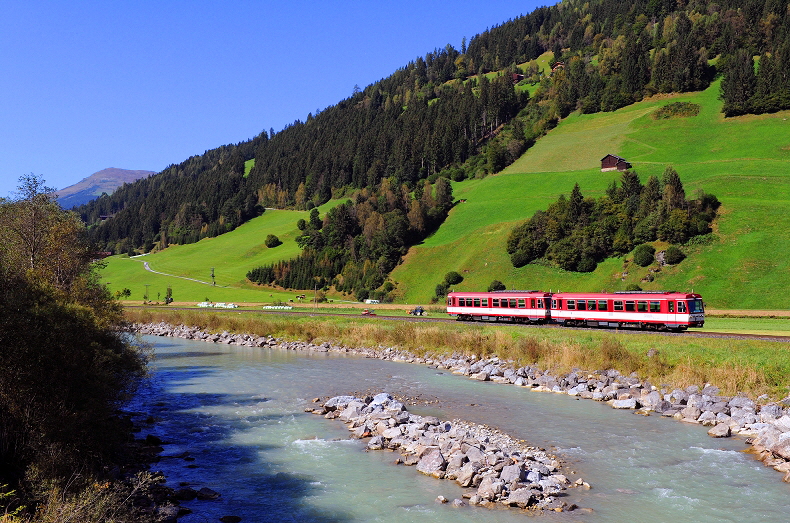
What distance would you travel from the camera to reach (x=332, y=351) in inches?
1911

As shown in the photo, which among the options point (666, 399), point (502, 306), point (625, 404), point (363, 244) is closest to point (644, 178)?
point (363, 244)

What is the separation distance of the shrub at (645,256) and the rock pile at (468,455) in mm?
55961

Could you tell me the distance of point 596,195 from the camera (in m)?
98.6

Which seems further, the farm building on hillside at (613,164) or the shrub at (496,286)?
the farm building on hillside at (613,164)

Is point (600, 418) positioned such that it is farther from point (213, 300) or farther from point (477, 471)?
point (213, 300)

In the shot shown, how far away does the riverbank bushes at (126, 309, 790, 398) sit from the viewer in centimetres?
2585

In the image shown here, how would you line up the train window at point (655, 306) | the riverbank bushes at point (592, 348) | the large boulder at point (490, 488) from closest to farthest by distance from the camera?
the large boulder at point (490, 488), the riverbank bushes at point (592, 348), the train window at point (655, 306)

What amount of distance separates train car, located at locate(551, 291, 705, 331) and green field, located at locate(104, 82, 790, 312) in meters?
19.7

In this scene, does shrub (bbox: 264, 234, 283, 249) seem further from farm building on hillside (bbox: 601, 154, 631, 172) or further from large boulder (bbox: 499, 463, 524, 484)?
large boulder (bbox: 499, 463, 524, 484)

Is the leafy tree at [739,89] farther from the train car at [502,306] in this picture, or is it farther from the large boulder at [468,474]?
the large boulder at [468,474]

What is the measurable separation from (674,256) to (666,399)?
49.1 m

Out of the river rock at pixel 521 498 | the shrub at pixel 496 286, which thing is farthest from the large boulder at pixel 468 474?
the shrub at pixel 496 286

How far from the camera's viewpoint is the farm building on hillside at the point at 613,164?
110875mm

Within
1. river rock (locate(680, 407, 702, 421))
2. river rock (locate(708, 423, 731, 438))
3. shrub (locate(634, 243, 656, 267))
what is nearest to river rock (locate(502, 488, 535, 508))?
river rock (locate(708, 423, 731, 438))
